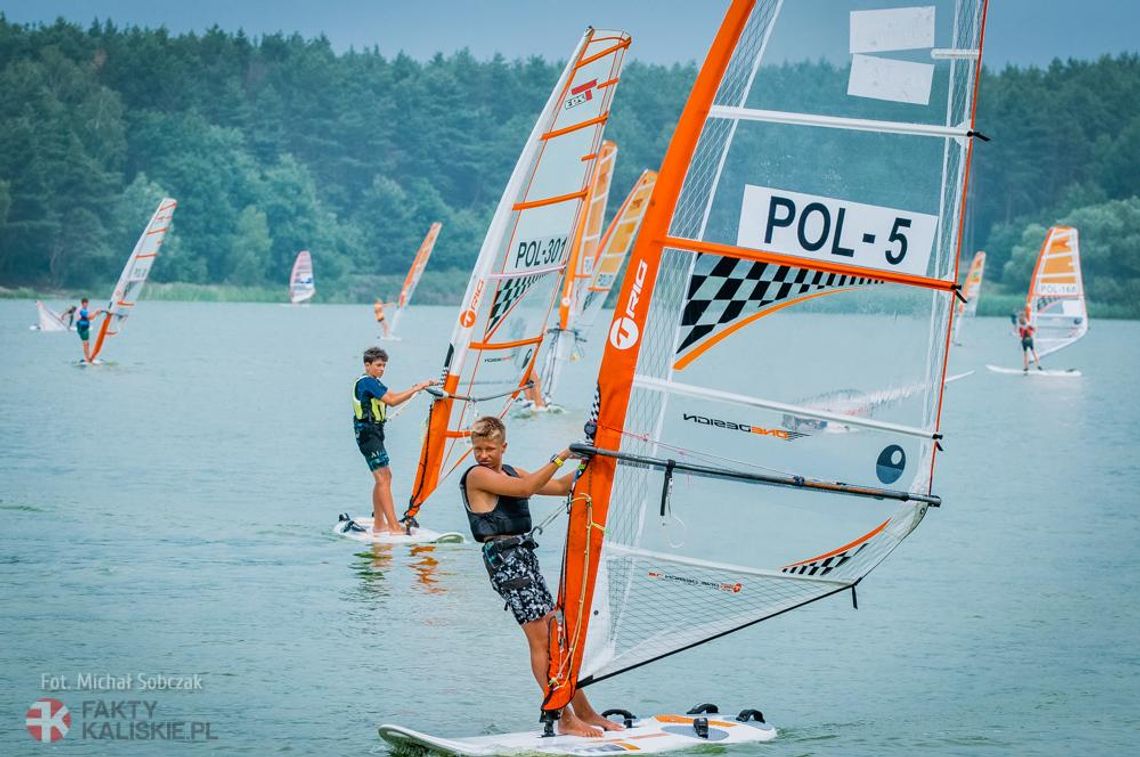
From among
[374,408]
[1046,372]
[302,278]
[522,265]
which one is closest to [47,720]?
[374,408]

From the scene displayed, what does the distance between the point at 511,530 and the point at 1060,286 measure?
1369 inches

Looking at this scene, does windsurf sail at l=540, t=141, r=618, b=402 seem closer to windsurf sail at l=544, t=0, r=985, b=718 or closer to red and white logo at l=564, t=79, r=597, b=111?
red and white logo at l=564, t=79, r=597, b=111

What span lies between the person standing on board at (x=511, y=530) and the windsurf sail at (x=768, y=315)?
119 mm

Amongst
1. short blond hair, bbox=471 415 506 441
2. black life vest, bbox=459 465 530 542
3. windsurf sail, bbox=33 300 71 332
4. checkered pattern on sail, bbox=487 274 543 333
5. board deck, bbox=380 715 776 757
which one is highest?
windsurf sail, bbox=33 300 71 332

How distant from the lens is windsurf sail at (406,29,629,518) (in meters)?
14.3

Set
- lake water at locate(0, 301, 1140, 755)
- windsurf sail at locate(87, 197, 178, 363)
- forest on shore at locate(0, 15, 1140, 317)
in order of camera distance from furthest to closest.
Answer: forest on shore at locate(0, 15, 1140, 317) → windsurf sail at locate(87, 197, 178, 363) → lake water at locate(0, 301, 1140, 755)

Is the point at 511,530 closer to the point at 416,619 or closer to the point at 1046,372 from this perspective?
the point at 416,619

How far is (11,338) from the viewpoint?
45.9 meters

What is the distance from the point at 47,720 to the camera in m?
8.58

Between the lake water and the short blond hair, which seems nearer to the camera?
the short blond hair

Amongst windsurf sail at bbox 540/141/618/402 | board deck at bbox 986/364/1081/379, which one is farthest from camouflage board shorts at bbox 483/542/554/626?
board deck at bbox 986/364/1081/379

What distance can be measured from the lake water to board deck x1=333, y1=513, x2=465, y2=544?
0.19 meters

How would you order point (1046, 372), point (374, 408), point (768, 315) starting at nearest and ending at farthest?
point (768, 315)
point (374, 408)
point (1046, 372)

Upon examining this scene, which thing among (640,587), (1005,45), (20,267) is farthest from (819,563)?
(1005,45)
